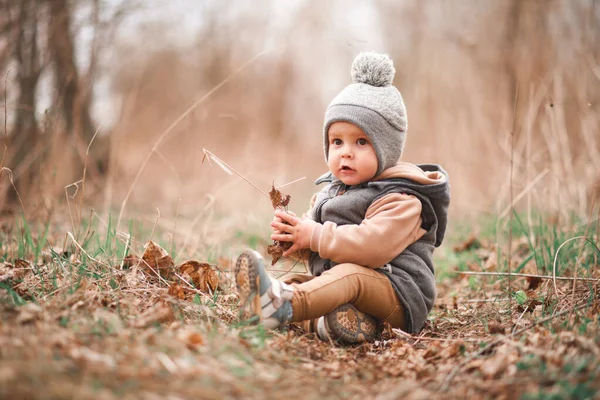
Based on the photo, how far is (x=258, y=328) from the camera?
2076 millimetres

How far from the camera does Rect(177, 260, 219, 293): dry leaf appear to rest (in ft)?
9.11

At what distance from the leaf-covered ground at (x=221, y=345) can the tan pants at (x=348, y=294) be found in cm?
10

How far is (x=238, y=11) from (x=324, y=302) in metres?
9.95

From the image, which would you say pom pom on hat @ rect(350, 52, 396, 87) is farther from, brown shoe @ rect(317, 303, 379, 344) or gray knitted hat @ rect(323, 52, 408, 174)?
brown shoe @ rect(317, 303, 379, 344)

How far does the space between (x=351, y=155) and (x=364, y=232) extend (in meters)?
0.37

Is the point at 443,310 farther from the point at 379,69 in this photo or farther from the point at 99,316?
the point at 99,316

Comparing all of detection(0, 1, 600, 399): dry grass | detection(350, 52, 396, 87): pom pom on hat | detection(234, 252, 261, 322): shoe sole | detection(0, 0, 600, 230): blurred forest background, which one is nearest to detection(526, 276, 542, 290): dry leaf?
detection(0, 1, 600, 399): dry grass

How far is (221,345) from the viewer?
1.79 m

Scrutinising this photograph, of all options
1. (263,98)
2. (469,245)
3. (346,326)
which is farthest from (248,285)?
(263,98)

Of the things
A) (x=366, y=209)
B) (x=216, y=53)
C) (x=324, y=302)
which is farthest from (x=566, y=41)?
(x=216, y=53)

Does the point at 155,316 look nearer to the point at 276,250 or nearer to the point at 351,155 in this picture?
the point at 276,250

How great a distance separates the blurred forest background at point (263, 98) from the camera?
169 inches

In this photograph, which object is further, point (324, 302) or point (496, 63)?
point (496, 63)

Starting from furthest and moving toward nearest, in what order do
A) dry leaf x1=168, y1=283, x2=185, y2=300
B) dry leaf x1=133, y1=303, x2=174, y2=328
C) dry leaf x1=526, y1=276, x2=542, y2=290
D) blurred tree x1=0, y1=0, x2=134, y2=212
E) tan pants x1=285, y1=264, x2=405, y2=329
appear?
blurred tree x1=0, y1=0, x2=134, y2=212, dry leaf x1=526, y1=276, x2=542, y2=290, dry leaf x1=168, y1=283, x2=185, y2=300, tan pants x1=285, y1=264, x2=405, y2=329, dry leaf x1=133, y1=303, x2=174, y2=328
